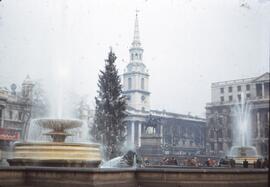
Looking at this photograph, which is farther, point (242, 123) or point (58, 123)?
point (242, 123)

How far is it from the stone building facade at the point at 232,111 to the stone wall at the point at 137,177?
73552 mm

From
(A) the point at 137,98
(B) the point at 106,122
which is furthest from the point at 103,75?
(A) the point at 137,98

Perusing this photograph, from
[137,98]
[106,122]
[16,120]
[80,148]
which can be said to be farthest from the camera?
[137,98]

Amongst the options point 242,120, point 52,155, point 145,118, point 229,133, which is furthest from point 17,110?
point 52,155

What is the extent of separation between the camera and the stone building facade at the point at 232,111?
294 ft

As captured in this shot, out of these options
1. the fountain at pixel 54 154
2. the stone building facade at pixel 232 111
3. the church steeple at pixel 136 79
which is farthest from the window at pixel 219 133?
the fountain at pixel 54 154

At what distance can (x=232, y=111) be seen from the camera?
94500 millimetres

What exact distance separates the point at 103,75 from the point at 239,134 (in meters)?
48.9

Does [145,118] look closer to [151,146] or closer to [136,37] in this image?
[136,37]

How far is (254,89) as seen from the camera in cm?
9750

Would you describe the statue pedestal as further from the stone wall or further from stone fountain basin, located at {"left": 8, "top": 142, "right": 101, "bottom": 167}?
the stone wall

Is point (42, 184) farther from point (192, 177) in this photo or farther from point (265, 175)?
point (265, 175)

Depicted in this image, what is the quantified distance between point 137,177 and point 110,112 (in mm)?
35914

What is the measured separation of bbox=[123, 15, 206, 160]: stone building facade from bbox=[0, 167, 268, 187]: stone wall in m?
86.4
